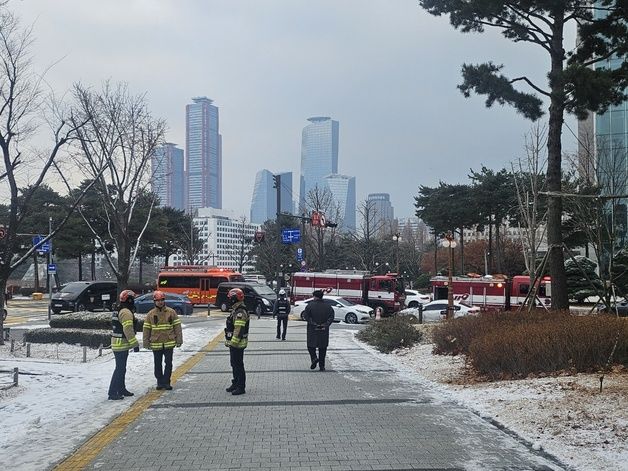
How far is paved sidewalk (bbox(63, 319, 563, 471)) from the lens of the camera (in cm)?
655

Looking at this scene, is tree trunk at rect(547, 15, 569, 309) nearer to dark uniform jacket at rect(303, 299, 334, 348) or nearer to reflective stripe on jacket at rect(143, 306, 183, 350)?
dark uniform jacket at rect(303, 299, 334, 348)

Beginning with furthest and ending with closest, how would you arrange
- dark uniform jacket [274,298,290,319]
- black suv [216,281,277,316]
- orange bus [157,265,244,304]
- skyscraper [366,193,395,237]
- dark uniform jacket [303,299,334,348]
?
1. skyscraper [366,193,395,237]
2. orange bus [157,265,244,304]
3. black suv [216,281,277,316]
4. dark uniform jacket [274,298,290,319]
5. dark uniform jacket [303,299,334,348]

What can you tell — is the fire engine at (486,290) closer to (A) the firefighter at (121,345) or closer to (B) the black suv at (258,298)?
(B) the black suv at (258,298)

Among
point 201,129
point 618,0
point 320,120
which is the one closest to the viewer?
point 618,0

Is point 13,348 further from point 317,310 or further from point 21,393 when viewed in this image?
point 317,310

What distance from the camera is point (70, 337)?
63.1ft

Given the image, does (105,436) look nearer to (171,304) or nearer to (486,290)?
(171,304)

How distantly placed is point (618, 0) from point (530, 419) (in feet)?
36.3

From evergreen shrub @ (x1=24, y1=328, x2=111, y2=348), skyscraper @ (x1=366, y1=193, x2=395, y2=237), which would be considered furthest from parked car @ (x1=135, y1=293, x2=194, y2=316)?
skyscraper @ (x1=366, y1=193, x2=395, y2=237)

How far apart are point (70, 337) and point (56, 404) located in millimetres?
10222

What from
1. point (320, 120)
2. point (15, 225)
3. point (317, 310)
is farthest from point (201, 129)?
point (317, 310)

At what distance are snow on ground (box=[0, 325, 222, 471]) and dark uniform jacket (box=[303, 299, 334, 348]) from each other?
3.20m

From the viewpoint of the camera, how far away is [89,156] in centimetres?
2853

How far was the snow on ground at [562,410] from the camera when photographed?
22.2ft
